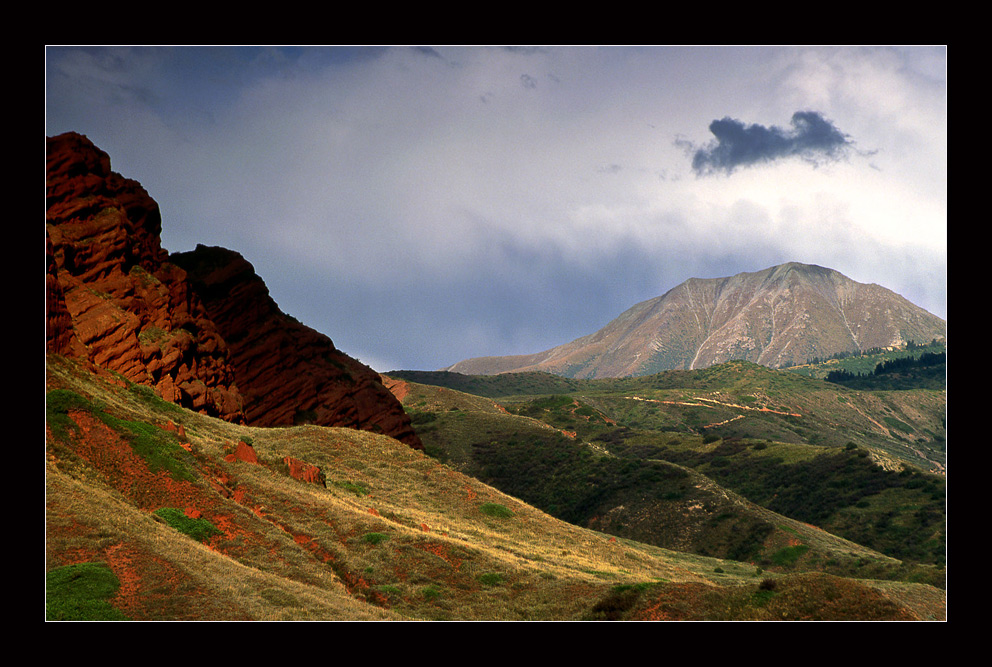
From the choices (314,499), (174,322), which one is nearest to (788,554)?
(314,499)

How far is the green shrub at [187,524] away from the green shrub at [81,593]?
4220 mm

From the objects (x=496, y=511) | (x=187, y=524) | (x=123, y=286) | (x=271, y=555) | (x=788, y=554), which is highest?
(x=123, y=286)

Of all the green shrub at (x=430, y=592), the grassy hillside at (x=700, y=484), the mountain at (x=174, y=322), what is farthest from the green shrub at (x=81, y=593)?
the grassy hillside at (x=700, y=484)

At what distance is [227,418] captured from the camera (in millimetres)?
46594

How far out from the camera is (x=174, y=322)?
152ft

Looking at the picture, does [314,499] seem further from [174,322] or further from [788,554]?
[788,554]

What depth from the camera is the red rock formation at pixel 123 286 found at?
38.2 meters

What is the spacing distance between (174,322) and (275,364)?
37.9 feet

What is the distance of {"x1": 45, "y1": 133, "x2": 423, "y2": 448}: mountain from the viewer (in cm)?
3834

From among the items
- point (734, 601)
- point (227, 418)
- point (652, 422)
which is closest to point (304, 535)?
point (734, 601)

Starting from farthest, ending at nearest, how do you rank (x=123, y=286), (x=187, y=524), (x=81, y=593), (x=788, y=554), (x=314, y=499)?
(x=788, y=554) < (x=123, y=286) < (x=314, y=499) < (x=187, y=524) < (x=81, y=593)

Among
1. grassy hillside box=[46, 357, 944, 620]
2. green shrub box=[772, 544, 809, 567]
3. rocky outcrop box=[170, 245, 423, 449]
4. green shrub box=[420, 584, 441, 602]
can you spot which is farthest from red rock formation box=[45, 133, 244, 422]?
green shrub box=[772, 544, 809, 567]

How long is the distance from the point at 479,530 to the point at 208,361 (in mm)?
27772

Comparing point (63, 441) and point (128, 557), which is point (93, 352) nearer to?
point (63, 441)
